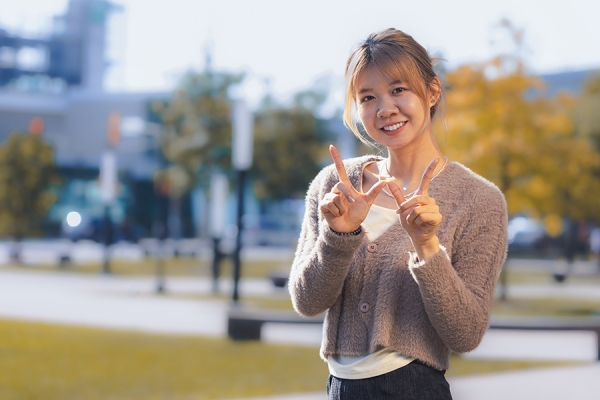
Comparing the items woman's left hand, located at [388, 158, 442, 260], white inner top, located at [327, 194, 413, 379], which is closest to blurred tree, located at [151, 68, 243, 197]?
white inner top, located at [327, 194, 413, 379]

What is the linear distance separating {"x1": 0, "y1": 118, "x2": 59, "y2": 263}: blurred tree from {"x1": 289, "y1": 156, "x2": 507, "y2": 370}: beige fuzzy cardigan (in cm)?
2621

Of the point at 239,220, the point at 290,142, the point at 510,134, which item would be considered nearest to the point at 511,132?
the point at 510,134

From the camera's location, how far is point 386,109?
217 centimetres

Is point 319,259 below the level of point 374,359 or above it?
above

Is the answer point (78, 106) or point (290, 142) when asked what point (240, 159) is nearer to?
point (290, 142)

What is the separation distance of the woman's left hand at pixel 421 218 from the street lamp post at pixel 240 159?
1101 centimetres

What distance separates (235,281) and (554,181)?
684 cm

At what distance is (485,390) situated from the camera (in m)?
7.28

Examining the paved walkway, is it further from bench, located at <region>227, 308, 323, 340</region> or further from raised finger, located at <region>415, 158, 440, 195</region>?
raised finger, located at <region>415, 158, 440, 195</region>

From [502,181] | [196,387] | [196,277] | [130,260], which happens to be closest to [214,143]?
[130,260]

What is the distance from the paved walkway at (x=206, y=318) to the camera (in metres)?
7.58

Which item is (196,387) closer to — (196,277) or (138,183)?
Answer: (196,277)

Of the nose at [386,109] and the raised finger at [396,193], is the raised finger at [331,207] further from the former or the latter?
the nose at [386,109]

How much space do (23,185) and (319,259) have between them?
1050 inches
